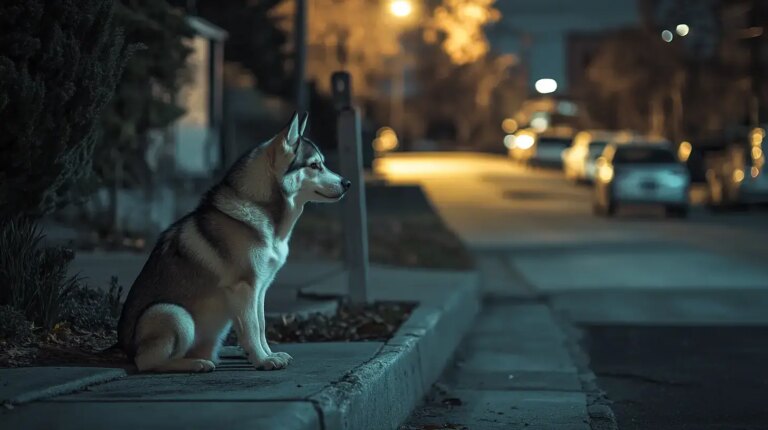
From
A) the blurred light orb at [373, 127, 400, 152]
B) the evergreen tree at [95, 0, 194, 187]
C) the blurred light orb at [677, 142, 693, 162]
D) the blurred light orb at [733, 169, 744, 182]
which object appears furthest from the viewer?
the blurred light orb at [373, 127, 400, 152]

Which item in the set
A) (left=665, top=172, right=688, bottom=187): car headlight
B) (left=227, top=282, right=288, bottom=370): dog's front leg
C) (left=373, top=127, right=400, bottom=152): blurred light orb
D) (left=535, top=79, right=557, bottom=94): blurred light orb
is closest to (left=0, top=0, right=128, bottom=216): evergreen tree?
(left=227, top=282, right=288, bottom=370): dog's front leg

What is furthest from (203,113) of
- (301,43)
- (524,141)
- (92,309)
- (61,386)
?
(524,141)

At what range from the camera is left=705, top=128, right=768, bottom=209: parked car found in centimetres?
2862

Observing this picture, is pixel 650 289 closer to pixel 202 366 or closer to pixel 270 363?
pixel 270 363

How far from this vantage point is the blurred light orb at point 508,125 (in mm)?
87500

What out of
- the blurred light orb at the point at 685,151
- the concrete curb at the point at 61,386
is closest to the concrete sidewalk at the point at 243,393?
the concrete curb at the point at 61,386

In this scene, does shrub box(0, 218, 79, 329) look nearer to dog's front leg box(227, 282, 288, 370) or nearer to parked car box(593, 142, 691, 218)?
dog's front leg box(227, 282, 288, 370)

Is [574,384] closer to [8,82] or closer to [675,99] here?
[8,82]

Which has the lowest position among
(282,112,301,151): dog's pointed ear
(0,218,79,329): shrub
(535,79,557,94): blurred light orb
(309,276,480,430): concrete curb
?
(309,276,480,430): concrete curb

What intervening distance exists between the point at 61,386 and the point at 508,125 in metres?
84.0

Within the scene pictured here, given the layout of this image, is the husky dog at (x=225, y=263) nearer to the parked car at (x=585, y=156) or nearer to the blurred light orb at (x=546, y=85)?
the parked car at (x=585, y=156)

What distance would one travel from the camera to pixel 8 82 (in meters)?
7.80

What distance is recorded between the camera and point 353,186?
11.4 meters

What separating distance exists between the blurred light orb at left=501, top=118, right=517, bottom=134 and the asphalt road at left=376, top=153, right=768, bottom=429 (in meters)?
53.3
